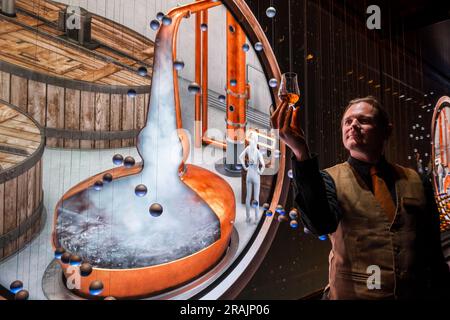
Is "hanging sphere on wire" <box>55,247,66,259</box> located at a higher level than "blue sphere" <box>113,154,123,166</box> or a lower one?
lower

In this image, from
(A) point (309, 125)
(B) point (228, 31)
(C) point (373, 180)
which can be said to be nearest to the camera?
(C) point (373, 180)

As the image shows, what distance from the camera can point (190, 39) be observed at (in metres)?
1.98

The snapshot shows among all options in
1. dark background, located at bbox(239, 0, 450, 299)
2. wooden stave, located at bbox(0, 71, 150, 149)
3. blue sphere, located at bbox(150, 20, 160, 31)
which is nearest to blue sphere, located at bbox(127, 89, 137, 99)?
wooden stave, located at bbox(0, 71, 150, 149)

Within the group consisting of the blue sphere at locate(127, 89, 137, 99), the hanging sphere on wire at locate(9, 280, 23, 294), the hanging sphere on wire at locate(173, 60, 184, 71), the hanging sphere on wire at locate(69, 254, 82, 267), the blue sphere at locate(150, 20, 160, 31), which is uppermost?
the blue sphere at locate(150, 20, 160, 31)

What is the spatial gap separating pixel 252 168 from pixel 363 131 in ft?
2.79

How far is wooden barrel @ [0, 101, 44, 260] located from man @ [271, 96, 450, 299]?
846 millimetres

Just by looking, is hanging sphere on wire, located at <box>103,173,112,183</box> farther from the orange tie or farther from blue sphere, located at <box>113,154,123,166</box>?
the orange tie

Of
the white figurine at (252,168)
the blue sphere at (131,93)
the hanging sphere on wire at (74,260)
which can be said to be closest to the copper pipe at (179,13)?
the blue sphere at (131,93)

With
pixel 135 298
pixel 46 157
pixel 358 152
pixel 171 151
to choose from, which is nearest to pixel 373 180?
pixel 358 152

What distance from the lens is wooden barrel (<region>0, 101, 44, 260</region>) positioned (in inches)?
53.8

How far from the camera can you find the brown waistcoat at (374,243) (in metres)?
1.34

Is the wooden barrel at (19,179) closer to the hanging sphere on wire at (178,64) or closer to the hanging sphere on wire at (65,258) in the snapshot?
the hanging sphere on wire at (65,258)

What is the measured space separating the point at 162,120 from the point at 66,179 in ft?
1.49

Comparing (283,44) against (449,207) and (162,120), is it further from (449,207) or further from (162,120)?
(449,207)
